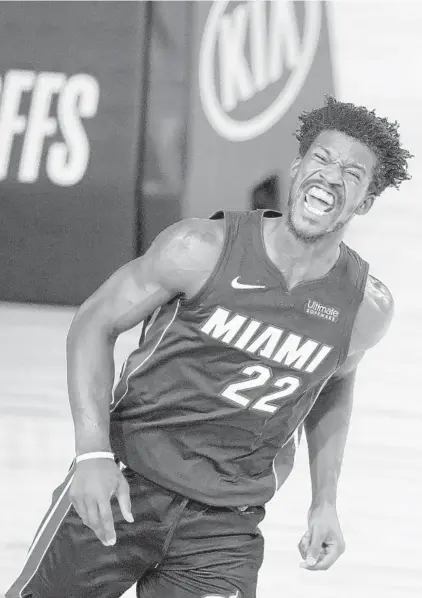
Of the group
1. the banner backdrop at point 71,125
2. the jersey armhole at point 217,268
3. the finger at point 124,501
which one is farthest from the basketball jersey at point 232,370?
the banner backdrop at point 71,125

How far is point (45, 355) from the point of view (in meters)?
5.44

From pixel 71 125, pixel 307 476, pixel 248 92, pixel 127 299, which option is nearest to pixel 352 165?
pixel 127 299

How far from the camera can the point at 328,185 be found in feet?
7.66

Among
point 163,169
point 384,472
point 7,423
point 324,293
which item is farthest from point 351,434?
point 324,293

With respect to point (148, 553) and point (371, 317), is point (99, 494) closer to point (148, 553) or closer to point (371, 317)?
point (148, 553)

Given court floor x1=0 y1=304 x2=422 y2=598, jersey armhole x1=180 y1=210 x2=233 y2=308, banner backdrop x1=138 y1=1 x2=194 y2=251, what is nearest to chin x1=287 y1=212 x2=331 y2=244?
jersey armhole x1=180 y1=210 x2=233 y2=308

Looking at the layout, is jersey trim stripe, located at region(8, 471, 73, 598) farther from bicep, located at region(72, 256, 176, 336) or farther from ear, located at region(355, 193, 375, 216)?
ear, located at region(355, 193, 375, 216)

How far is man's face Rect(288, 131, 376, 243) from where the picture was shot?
2322 millimetres

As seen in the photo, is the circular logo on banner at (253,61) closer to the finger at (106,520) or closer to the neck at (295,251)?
the neck at (295,251)

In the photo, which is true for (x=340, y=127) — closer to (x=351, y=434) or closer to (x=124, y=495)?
(x=124, y=495)

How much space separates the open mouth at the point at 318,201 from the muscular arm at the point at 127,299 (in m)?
0.18

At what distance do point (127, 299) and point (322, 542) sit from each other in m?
0.68

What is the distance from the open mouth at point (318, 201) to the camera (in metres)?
2.32

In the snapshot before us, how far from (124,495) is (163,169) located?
4.08 metres
